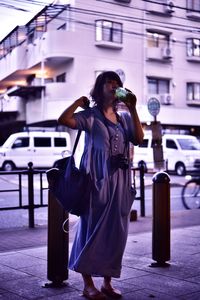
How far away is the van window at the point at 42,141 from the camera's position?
28119 mm

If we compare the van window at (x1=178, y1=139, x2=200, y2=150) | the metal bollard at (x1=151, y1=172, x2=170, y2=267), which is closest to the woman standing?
the metal bollard at (x1=151, y1=172, x2=170, y2=267)

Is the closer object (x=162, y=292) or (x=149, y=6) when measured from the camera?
(x=162, y=292)

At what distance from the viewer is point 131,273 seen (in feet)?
17.0

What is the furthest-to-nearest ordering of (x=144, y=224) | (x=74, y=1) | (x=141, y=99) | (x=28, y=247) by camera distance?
(x=141, y=99), (x=74, y=1), (x=144, y=224), (x=28, y=247)

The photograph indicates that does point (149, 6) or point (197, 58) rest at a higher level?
point (149, 6)

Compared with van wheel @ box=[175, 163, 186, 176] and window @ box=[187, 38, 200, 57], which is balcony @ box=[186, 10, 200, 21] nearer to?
window @ box=[187, 38, 200, 57]

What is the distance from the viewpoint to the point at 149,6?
1303 inches

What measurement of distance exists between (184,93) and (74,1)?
1017cm

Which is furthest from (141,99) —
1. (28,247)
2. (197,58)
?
(28,247)

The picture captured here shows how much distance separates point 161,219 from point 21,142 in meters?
22.8

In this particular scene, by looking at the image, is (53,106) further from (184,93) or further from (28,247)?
(28,247)

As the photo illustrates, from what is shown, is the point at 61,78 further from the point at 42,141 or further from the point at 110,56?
the point at 42,141

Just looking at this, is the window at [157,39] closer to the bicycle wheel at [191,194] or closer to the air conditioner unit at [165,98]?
the air conditioner unit at [165,98]

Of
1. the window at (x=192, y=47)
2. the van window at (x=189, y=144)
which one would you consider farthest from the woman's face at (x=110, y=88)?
the window at (x=192, y=47)
